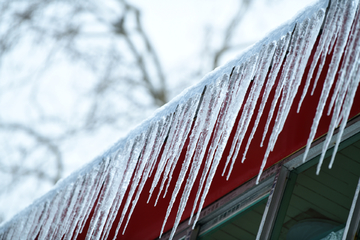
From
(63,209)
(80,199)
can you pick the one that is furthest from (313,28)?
(63,209)

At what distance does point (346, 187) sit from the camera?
239 centimetres

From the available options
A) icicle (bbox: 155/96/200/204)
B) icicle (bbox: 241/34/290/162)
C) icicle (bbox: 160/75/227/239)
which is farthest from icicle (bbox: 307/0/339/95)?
icicle (bbox: 155/96/200/204)

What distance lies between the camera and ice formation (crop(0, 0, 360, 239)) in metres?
1.64

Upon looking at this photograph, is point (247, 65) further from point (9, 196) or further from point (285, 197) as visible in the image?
point (9, 196)

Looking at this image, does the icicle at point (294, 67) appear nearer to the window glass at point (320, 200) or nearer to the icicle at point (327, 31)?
the icicle at point (327, 31)

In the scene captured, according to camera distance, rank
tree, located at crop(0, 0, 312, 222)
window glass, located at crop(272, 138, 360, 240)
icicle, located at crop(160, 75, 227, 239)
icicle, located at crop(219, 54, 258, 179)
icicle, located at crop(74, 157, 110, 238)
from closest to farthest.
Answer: icicle, located at crop(219, 54, 258, 179) < icicle, located at crop(160, 75, 227, 239) < window glass, located at crop(272, 138, 360, 240) < icicle, located at crop(74, 157, 110, 238) < tree, located at crop(0, 0, 312, 222)

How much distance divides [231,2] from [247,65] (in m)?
11.6

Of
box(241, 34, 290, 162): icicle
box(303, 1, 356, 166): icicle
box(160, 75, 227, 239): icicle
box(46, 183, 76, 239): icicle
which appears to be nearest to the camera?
box(303, 1, 356, 166): icicle

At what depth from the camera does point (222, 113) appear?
7.17ft

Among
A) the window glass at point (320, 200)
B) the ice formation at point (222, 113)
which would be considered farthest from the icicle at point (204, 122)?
the window glass at point (320, 200)

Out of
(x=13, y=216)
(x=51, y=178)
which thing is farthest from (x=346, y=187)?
(x=51, y=178)

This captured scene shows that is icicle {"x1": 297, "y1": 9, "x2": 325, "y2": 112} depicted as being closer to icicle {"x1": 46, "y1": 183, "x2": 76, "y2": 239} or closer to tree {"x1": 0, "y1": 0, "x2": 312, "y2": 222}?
icicle {"x1": 46, "y1": 183, "x2": 76, "y2": 239}

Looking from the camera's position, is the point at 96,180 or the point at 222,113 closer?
the point at 222,113

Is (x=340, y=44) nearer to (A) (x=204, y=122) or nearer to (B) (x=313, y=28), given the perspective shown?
(B) (x=313, y=28)
